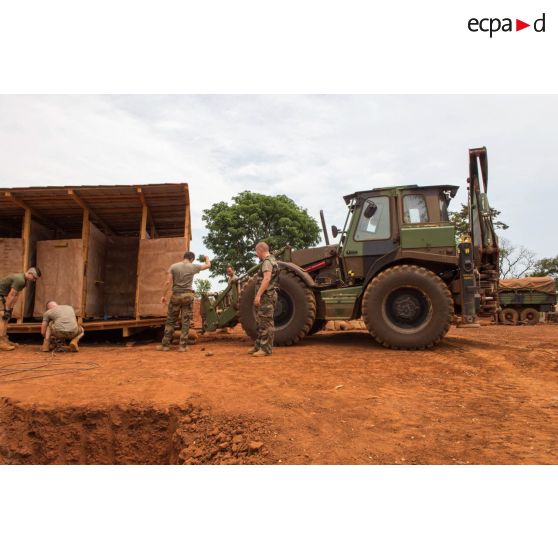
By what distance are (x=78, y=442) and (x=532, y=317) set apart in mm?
20456

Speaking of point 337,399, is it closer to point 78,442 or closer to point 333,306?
point 78,442

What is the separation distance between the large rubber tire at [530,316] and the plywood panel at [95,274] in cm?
1815

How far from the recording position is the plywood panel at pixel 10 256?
9102 mm

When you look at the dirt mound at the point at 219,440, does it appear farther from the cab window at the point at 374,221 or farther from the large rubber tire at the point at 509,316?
the large rubber tire at the point at 509,316

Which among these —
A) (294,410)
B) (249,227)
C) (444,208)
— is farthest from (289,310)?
(249,227)

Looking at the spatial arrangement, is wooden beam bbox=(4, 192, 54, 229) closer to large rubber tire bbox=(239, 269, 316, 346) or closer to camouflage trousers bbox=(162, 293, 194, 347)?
camouflage trousers bbox=(162, 293, 194, 347)

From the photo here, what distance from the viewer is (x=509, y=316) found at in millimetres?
19297

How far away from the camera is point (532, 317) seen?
19.2 m

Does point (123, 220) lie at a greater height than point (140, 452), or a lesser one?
greater

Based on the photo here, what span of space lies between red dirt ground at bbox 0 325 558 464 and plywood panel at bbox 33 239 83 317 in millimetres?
3223

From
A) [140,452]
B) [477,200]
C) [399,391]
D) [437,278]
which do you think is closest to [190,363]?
[140,452]

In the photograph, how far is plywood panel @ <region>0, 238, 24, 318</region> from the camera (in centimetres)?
910

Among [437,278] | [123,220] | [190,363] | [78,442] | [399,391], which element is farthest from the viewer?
[123,220]

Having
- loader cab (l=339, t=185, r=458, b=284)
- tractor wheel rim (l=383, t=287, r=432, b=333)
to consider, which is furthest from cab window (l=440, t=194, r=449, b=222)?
tractor wheel rim (l=383, t=287, r=432, b=333)
